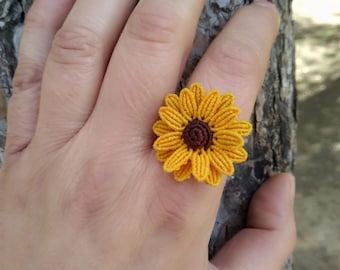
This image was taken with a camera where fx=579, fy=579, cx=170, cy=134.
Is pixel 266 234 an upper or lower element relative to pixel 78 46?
lower

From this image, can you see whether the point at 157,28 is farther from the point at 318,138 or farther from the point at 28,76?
the point at 318,138

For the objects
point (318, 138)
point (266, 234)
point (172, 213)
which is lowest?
point (318, 138)

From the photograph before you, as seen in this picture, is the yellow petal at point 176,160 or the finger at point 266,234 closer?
the yellow petal at point 176,160

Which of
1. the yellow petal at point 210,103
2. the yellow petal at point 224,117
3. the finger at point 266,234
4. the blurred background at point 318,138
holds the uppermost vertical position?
the yellow petal at point 210,103

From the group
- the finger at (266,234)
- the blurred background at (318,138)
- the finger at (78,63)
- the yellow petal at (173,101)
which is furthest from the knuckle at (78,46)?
the blurred background at (318,138)

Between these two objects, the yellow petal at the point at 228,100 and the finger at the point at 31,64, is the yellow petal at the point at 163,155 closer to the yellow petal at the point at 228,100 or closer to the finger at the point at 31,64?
the yellow petal at the point at 228,100

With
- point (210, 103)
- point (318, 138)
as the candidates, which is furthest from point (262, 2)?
point (318, 138)
